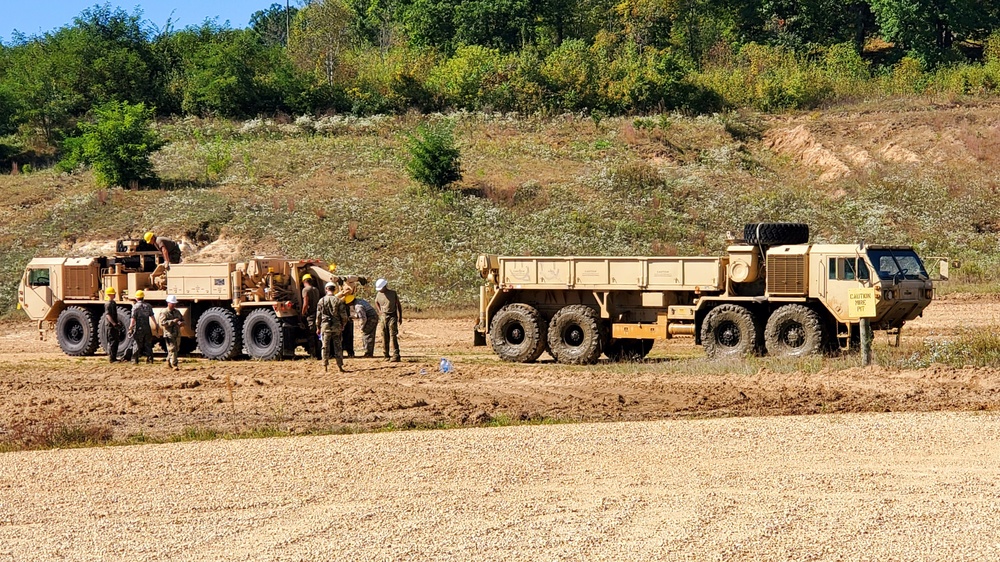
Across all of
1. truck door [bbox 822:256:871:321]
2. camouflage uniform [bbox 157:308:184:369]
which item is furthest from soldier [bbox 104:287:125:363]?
truck door [bbox 822:256:871:321]

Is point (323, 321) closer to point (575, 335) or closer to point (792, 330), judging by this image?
point (575, 335)

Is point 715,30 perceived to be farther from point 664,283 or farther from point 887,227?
point 664,283

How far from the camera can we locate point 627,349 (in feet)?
76.4

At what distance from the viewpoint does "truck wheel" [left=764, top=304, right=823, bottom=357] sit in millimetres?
20297

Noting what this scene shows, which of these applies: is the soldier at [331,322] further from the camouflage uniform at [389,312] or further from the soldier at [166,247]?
the soldier at [166,247]

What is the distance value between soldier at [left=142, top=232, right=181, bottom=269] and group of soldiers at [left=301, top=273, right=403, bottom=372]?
12.6 feet

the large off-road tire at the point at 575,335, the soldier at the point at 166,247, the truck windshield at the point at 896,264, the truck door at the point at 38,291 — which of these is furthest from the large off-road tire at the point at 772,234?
the truck door at the point at 38,291

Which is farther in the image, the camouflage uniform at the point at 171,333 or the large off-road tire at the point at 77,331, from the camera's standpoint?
the large off-road tire at the point at 77,331

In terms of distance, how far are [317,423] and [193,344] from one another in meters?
12.3

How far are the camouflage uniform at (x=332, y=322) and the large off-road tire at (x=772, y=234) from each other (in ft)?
23.6

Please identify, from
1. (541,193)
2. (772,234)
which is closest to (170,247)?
(772,234)

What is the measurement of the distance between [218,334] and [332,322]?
16.2 feet

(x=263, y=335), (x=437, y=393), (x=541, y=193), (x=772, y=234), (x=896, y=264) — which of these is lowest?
(x=437, y=393)

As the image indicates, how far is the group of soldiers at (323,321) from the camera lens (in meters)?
20.7
